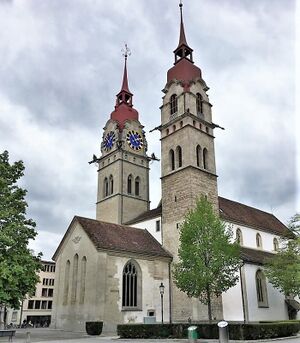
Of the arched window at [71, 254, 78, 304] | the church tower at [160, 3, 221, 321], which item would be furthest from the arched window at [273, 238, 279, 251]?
the arched window at [71, 254, 78, 304]

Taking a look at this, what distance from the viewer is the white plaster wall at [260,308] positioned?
34.6m

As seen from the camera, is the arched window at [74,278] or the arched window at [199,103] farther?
the arched window at [199,103]

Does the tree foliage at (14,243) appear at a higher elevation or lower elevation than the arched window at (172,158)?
lower

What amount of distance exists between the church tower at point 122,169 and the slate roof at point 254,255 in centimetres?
1482

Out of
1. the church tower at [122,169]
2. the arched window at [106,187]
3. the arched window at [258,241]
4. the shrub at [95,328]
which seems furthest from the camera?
the arched window at [106,187]

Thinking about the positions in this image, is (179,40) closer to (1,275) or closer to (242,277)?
(242,277)

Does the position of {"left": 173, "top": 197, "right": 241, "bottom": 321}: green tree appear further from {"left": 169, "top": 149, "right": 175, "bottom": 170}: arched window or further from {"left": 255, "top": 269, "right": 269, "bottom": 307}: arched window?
{"left": 169, "top": 149, "right": 175, "bottom": 170}: arched window

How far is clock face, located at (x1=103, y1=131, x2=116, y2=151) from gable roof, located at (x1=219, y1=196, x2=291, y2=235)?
16.5m

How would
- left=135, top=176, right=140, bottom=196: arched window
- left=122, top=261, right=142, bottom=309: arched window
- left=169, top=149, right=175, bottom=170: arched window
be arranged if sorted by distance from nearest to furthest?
left=122, top=261, right=142, bottom=309: arched window < left=169, top=149, right=175, bottom=170: arched window < left=135, top=176, right=140, bottom=196: arched window

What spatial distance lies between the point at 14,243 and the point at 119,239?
40.6 feet

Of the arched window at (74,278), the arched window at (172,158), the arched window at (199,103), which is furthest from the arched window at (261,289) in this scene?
the arched window at (199,103)

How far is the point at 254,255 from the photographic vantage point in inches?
1538

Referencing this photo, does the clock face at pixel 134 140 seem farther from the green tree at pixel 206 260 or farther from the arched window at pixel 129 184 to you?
the green tree at pixel 206 260

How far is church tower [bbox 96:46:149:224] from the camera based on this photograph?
47906 millimetres
